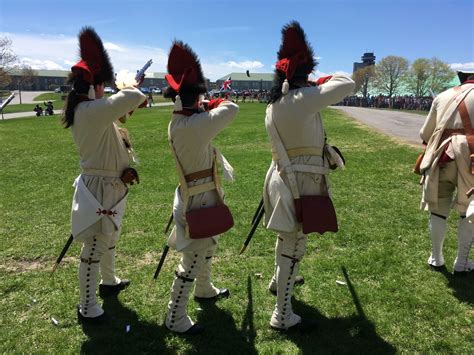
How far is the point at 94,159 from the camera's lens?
11.6 feet

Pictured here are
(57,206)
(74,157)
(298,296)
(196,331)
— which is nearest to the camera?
(196,331)

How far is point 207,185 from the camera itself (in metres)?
3.37

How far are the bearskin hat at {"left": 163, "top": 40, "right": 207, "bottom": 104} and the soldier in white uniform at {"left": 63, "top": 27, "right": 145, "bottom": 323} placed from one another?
0.98ft

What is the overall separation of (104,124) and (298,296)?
2627mm

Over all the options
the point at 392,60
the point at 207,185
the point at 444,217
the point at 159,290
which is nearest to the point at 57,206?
the point at 159,290

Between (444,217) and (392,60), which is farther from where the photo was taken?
(392,60)

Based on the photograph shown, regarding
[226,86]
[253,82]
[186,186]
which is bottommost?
[186,186]

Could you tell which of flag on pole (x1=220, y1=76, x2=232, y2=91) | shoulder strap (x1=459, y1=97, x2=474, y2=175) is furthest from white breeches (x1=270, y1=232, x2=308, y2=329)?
shoulder strap (x1=459, y1=97, x2=474, y2=175)

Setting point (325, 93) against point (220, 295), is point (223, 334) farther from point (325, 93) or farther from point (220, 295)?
point (325, 93)

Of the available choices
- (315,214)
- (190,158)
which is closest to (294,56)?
(190,158)

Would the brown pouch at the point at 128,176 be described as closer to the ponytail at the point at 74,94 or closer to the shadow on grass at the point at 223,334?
the ponytail at the point at 74,94

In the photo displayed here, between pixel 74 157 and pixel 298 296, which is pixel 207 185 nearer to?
pixel 298 296

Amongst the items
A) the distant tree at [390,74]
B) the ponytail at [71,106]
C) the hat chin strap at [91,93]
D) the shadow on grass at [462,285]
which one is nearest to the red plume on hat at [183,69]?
the hat chin strap at [91,93]

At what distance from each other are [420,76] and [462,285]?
6679 cm
